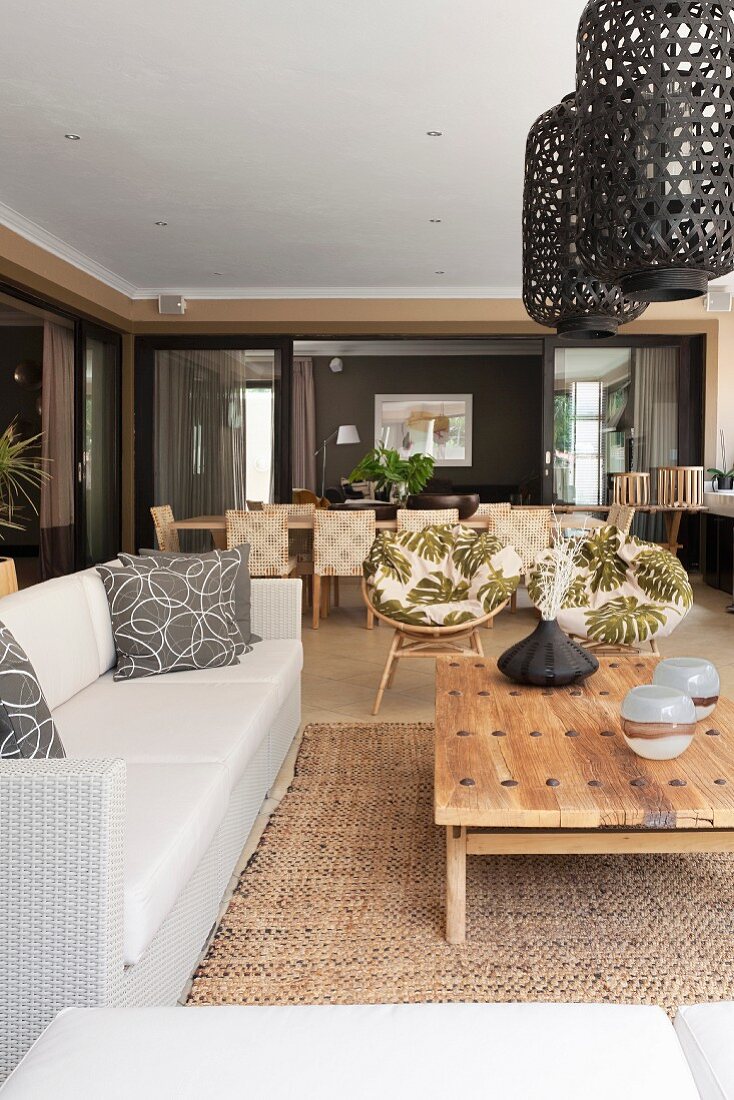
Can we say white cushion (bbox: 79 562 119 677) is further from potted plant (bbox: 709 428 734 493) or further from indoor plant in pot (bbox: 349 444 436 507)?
potted plant (bbox: 709 428 734 493)

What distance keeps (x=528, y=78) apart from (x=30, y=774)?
3.65 metres

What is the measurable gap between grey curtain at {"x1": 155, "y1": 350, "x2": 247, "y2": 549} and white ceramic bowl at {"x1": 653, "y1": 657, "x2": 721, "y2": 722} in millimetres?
6740

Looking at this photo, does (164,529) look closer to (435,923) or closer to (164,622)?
(164,622)

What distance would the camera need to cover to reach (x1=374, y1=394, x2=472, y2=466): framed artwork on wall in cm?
1238

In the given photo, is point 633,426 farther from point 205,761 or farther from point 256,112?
point 205,761

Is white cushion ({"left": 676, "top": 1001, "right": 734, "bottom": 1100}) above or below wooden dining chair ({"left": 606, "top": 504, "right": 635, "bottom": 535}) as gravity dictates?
below

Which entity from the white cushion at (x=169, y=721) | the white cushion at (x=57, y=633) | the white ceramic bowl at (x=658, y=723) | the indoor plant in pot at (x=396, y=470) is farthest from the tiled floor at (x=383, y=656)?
the white ceramic bowl at (x=658, y=723)

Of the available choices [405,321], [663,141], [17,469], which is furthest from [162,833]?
[405,321]

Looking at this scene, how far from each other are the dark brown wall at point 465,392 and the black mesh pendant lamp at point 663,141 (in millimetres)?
11011

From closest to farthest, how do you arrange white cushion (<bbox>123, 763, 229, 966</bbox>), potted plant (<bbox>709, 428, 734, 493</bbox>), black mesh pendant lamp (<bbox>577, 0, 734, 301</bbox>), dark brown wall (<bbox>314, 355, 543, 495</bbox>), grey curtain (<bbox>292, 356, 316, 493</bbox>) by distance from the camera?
black mesh pendant lamp (<bbox>577, 0, 734, 301</bbox>), white cushion (<bbox>123, 763, 229, 966</bbox>), potted plant (<bbox>709, 428, 734, 493</bbox>), dark brown wall (<bbox>314, 355, 543, 495</bbox>), grey curtain (<bbox>292, 356, 316, 493</bbox>)

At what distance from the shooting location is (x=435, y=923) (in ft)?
7.43

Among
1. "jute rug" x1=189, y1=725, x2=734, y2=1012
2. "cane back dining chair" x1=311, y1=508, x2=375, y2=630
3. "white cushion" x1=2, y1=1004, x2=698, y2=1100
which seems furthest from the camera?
"cane back dining chair" x1=311, y1=508, x2=375, y2=630

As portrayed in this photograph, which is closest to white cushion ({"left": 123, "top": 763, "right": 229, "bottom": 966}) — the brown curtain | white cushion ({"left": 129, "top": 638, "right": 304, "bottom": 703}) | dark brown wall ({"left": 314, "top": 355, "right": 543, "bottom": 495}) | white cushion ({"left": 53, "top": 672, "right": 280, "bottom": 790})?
white cushion ({"left": 53, "top": 672, "right": 280, "bottom": 790})

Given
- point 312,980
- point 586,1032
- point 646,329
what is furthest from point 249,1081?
point 646,329
